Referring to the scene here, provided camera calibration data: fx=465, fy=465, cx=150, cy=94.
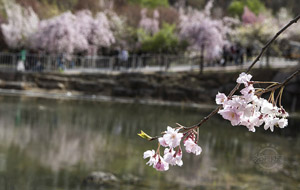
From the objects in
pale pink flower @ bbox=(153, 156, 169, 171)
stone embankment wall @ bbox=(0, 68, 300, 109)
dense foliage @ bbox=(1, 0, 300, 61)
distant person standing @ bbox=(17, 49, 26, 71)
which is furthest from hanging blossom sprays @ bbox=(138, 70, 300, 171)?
distant person standing @ bbox=(17, 49, 26, 71)

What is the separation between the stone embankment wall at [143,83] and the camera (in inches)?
974

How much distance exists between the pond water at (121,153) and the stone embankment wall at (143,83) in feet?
21.1

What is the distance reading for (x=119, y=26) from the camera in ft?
112

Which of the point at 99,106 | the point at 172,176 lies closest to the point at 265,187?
the point at 172,176

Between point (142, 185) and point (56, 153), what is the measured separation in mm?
2979

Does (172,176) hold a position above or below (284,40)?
below

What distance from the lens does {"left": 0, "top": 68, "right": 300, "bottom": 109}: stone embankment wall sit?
2473cm

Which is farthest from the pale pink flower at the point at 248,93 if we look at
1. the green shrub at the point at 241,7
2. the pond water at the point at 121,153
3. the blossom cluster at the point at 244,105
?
the green shrub at the point at 241,7

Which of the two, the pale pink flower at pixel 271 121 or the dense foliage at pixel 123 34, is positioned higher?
the dense foliage at pixel 123 34

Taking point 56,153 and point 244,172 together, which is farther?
point 56,153

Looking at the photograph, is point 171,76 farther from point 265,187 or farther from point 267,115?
point 267,115

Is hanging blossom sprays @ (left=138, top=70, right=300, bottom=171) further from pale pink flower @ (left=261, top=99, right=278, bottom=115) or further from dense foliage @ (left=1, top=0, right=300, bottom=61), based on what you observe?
dense foliage @ (left=1, top=0, right=300, bottom=61)

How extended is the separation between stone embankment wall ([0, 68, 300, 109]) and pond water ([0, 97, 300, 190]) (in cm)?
642

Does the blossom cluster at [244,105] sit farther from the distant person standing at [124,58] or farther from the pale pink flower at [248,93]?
the distant person standing at [124,58]
